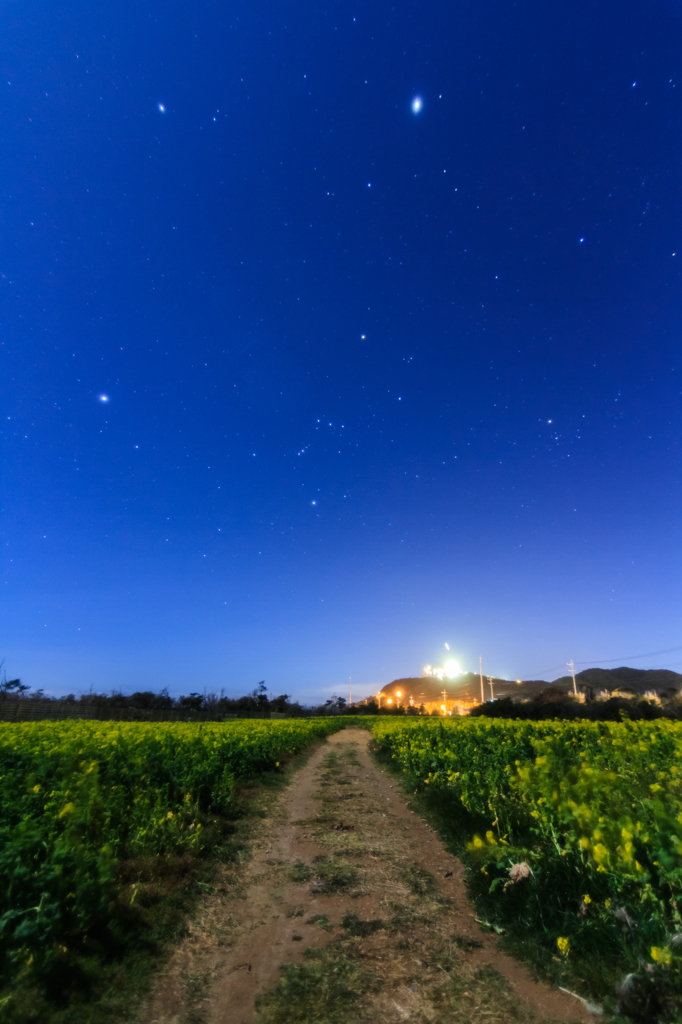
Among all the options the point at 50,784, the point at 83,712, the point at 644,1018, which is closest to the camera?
the point at 644,1018

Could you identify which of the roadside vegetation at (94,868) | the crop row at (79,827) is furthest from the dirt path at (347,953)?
the crop row at (79,827)

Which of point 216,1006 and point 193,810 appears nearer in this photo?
point 216,1006

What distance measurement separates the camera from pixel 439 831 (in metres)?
8.73

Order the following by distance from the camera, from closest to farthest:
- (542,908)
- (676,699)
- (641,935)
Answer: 1. (641,935)
2. (542,908)
3. (676,699)

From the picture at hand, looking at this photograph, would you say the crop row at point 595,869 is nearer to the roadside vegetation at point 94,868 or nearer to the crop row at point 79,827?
the roadside vegetation at point 94,868

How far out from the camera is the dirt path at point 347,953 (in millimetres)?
3488

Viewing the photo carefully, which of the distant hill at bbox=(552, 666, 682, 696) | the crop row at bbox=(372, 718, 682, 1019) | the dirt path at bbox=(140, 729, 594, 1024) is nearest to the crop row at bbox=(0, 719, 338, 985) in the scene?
the dirt path at bbox=(140, 729, 594, 1024)

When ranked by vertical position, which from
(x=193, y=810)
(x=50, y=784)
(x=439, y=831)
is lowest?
(x=439, y=831)

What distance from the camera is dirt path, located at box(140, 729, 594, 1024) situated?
3488 millimetres

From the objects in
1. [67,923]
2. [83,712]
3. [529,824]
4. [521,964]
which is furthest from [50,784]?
[83,712]

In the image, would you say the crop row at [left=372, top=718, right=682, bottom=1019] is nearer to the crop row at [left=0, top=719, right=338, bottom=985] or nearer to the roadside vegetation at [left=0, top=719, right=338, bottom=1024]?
the roadside vegetation at [left=0, top=719, right=338, bottom=1024]

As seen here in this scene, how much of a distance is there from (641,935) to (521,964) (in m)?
1.33

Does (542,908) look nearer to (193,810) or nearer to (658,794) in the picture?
(658,794)

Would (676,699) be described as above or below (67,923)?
above
